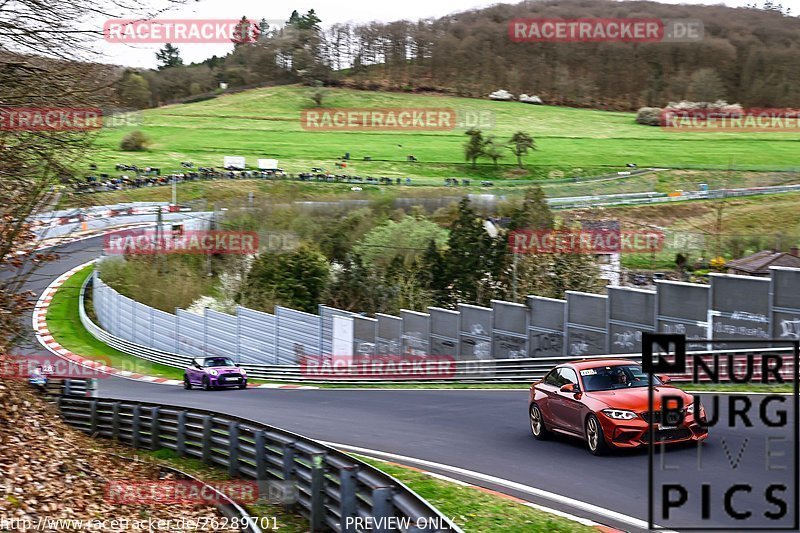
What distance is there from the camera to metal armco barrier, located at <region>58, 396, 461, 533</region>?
9.11m

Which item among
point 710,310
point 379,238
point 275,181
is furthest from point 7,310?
point 275,181

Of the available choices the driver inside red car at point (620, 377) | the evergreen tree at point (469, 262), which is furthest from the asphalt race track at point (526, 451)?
the evergreen tree at point (469, 262)

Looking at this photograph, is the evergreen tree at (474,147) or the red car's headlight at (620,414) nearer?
the red car's headlight at (620,414)

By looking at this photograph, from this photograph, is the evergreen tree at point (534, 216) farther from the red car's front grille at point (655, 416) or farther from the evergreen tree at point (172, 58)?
the evergreen tree at point (172, 58)

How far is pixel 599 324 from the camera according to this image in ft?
82.5

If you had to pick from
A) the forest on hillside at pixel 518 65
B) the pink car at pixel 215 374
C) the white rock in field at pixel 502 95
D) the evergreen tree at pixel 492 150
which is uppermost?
the forest on hillside at pixel 518 65

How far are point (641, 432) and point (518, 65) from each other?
13820 cm

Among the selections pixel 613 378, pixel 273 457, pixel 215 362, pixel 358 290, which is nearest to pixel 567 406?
pixel 613 378

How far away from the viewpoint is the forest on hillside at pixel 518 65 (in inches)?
5246

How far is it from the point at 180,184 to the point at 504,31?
90201 mm

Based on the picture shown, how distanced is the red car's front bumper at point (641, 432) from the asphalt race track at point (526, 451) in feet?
0.72

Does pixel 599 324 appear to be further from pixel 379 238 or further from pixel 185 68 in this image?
pixel 185 68

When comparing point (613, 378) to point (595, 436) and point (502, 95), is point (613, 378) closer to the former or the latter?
point (595, 436)

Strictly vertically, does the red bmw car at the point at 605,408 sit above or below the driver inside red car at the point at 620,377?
below
